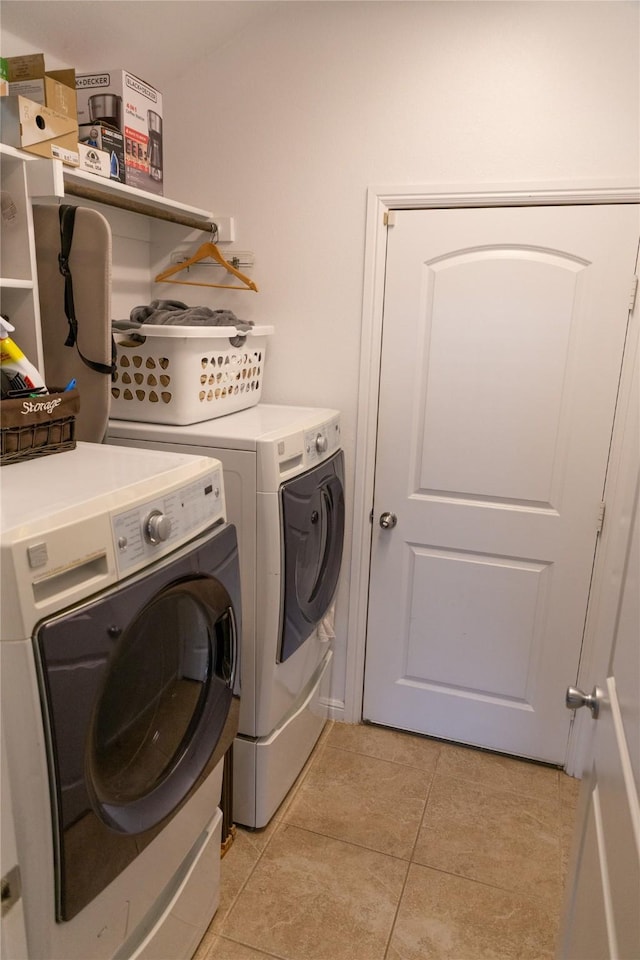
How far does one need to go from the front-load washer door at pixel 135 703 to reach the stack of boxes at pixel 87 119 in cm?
111

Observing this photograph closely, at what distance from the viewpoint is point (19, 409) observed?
1.28m

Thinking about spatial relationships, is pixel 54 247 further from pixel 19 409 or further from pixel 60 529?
pixel 60 529

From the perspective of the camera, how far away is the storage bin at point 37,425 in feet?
4.15

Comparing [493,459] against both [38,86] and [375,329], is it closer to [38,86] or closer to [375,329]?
[375,329]

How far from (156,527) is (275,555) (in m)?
0.64

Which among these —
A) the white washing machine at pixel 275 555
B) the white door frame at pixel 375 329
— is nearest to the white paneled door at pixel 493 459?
the white door frame at pixel 375 329

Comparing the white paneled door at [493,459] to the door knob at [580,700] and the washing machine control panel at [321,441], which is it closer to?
the washing machine control panel at [321,441]

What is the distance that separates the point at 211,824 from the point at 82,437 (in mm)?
1045

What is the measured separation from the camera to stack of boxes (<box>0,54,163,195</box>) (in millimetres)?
1519

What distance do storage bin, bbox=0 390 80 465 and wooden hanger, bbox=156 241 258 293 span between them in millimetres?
1006

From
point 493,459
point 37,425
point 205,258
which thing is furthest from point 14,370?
point 493,459

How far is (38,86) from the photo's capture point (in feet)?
5.11

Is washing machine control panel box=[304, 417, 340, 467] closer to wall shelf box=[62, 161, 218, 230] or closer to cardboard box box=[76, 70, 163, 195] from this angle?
wall shelf box=[62, 161, 218, 230]

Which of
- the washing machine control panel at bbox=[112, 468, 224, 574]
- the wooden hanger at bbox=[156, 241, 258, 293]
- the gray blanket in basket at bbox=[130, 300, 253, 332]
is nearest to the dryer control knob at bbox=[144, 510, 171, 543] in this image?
the washing machine control panel at bbox=[112, 468, 224, 574]
